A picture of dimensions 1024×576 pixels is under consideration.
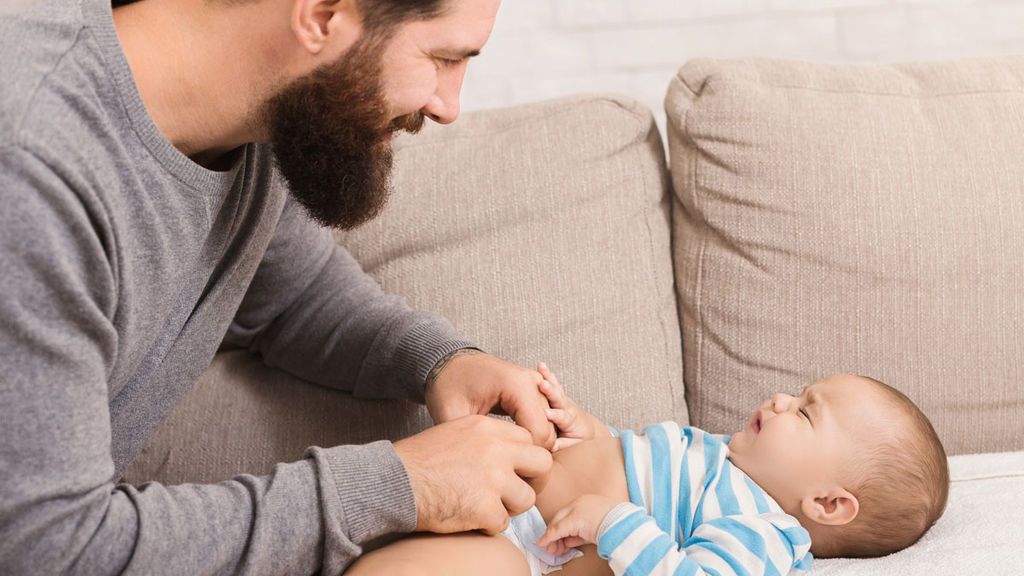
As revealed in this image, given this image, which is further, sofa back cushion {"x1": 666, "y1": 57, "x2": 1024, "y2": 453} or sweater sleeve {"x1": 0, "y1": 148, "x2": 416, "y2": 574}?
sofa back cushion {"x1": 666, "y1": 57, "x2": 1024, "y2": 453}

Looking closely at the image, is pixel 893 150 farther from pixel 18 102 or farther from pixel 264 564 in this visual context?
pixel 18 102

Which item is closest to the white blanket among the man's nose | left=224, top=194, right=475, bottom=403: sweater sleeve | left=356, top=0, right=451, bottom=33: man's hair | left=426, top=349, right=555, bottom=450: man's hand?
left=426, top=349, right=555, bottom=450: man's hand

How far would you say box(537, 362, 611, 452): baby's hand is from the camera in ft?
4.82

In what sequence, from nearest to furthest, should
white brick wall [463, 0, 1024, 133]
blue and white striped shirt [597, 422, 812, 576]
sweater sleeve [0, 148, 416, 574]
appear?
sweater sleeve [0, 148, 416, 574] → blue and white striped shirt [597, 422, 812, 576] → white brick wall [463, 0, 1024, 133]

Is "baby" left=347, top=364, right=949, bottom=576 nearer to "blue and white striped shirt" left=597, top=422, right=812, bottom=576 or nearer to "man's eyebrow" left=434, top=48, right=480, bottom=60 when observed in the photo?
"blue and white striped shirt" left=597, top=422, right=812, bottom=576

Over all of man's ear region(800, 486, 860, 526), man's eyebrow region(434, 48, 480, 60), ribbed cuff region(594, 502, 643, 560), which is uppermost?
man's eyebrow region(434, 48, 480, 60)

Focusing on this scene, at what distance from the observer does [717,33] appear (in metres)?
2.31

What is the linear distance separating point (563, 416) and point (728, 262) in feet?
1.59

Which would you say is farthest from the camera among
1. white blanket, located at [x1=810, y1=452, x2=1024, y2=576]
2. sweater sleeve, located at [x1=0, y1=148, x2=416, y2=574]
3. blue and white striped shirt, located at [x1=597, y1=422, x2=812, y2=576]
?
white blanket, located at [x1=810, y1=452, x2=1024, y2=576]

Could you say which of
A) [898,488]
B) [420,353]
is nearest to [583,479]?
[420,353]

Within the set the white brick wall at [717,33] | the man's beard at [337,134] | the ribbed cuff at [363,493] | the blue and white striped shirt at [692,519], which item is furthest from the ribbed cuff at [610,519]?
the white brick wall at [717,33]

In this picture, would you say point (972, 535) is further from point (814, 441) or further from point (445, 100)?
point (445, 100)

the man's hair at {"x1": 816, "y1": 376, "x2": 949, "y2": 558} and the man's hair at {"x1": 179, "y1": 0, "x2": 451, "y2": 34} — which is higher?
the man's hair at {"x1": 179, "y1": 0, "x2": 451, "y2": 34}

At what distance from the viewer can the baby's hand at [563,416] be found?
4.82 ft
